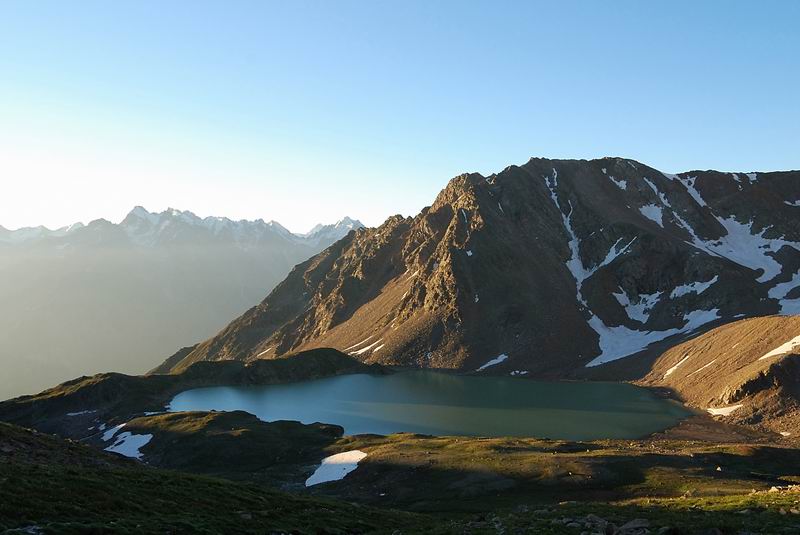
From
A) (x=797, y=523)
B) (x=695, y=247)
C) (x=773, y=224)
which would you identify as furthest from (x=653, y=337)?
(x=797, y=523)

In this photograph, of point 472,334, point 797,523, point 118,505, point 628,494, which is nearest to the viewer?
point 797,523

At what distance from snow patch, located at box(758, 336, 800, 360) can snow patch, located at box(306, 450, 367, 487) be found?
81670mm

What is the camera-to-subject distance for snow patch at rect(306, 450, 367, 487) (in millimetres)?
64562

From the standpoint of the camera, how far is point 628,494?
4706 centimetres

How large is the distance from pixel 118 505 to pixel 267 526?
776cm

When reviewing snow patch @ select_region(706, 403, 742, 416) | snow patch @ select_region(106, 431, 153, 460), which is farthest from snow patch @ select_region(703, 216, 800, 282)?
snow patch @ select_region(106, 431, 153, 460)

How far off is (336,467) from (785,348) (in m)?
88.4

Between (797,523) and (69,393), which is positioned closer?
(797,523)

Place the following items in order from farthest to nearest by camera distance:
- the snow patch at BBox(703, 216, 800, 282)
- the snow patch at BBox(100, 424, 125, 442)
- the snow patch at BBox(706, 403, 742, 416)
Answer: the snow patch at BBox(703, 216, 800, 282)
the snow patch at BBox(100, 424, 125, 442)
the snow patch at BBox(706, 403, 742, 416)

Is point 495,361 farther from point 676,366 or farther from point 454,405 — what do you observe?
point 676,366

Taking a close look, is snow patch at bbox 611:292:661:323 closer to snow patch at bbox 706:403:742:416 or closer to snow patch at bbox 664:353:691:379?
snow patch at bbox 664:353:691:379

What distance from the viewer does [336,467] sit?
225ft

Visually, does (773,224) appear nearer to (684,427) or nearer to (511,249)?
(511,249)

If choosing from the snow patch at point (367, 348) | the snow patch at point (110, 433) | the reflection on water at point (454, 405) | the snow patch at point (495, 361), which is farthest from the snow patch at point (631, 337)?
the snow patch at point (110, 433)
